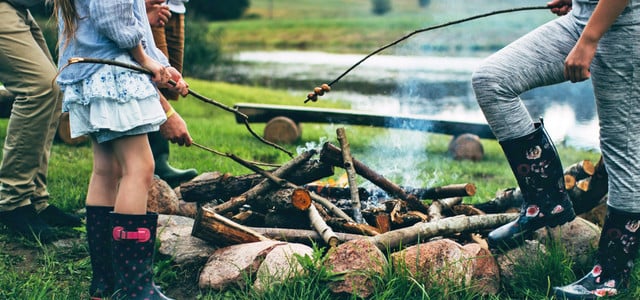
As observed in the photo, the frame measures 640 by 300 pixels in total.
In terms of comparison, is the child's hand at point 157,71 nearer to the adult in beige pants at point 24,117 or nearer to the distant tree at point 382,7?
the adult in beige pants at point 24,117

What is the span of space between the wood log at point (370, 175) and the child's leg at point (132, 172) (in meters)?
1.21

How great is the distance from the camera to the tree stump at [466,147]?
25.5ft

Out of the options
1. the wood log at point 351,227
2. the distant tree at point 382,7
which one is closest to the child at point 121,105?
the wood log at point 351,227

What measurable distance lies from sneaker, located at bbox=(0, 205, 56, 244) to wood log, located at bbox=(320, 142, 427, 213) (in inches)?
64.3

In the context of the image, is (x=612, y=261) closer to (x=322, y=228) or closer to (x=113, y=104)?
(x=322, y=228)

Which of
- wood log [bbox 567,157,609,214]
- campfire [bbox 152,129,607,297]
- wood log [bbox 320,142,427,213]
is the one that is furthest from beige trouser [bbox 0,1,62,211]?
wood log [bbox 567,157,609,214]

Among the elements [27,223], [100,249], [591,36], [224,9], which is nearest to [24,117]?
[27,223]

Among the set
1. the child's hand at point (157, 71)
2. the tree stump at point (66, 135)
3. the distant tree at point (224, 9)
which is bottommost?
the distant tree at point (224, 9)

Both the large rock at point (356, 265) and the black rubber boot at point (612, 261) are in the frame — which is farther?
the black rubber boot at point (612, 261)

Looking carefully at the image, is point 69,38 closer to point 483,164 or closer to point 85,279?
point 85,279

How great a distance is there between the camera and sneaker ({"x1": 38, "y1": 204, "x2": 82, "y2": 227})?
4504 mm

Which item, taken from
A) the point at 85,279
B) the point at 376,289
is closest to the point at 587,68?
the point at 376,289

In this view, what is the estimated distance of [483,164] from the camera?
757cm

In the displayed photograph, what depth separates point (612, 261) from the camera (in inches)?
133
